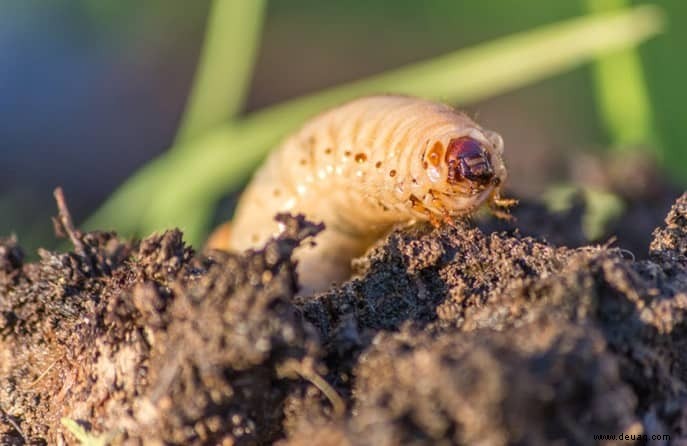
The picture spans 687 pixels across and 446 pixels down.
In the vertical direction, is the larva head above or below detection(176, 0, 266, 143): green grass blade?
below

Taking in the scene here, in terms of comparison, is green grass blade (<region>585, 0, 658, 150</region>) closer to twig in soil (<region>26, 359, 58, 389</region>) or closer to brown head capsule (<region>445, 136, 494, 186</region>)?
brown head capsule (<region>445, 136, 494, 186</region>)

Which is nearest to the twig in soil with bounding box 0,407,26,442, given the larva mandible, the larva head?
the larva mandible

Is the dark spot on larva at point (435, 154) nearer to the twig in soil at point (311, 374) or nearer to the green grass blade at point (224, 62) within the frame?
the twig in soil at point (311, 374)

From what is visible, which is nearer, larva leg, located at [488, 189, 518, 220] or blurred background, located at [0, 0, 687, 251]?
larva leg, located at [488, 189, 518, 220]

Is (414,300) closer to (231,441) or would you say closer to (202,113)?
(231,441)

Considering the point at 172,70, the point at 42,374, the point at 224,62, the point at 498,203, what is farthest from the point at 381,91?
the point at 172,70
